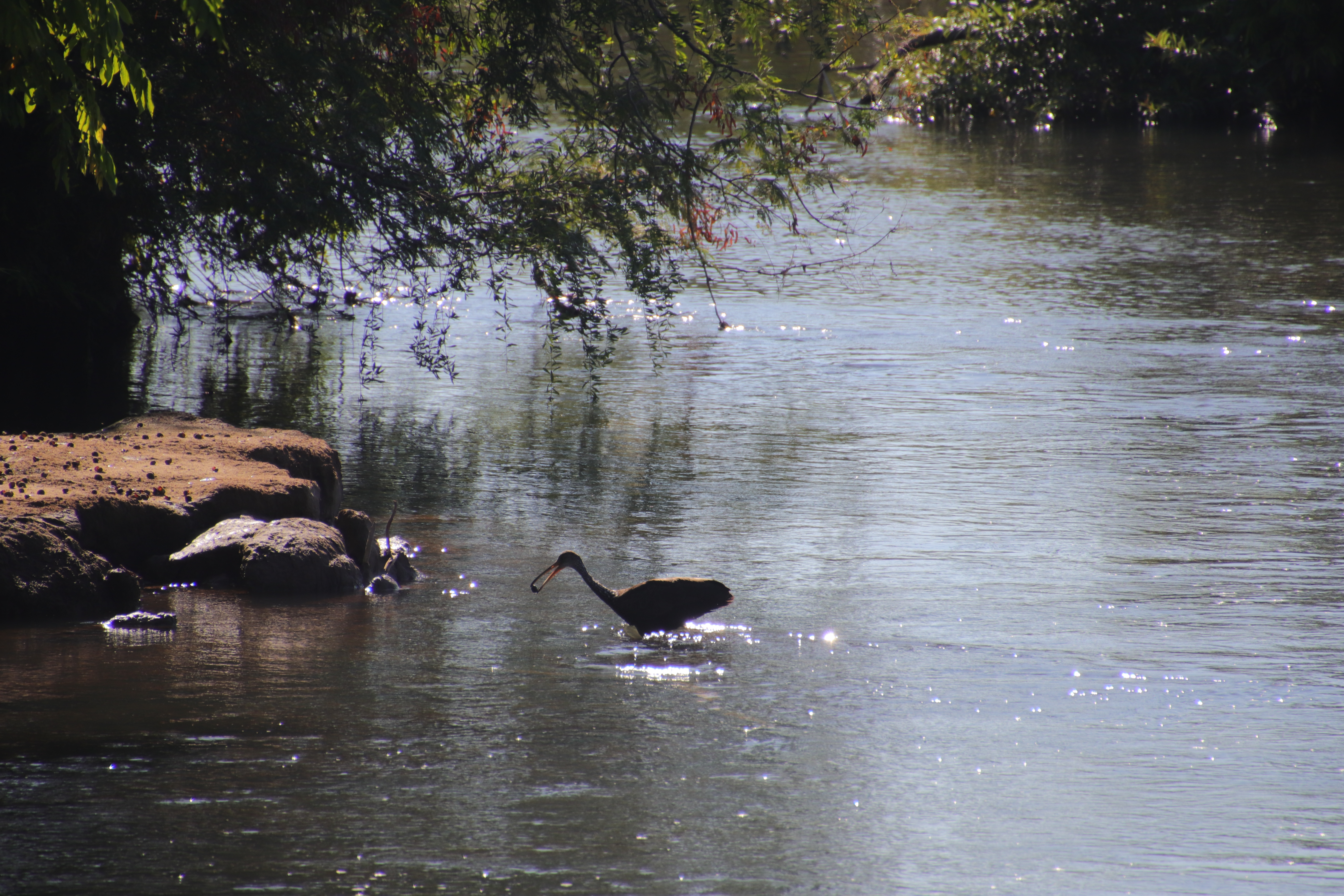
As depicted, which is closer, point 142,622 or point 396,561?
point 142,622

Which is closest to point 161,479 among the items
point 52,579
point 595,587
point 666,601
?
point 52,579

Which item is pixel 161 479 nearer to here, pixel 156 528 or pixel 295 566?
pixel 156 528

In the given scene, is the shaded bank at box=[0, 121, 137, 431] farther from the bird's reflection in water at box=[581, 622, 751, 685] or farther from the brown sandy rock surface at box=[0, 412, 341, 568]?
the bird's reflection in water at box=[581, 622, 751, 685]

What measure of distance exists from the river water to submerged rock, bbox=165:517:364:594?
20 centimetres

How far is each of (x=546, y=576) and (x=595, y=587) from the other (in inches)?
37.8

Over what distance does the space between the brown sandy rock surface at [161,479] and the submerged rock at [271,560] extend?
0.94 ft

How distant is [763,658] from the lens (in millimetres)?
7562

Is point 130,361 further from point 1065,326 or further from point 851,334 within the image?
point 1065,326

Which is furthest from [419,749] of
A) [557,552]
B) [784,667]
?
[557,552]

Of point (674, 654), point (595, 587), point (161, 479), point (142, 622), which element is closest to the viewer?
point (674, 654)

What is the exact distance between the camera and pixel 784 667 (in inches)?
292

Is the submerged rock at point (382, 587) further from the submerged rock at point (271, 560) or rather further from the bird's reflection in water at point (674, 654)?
the bird's reflection in water at point (674, 654)

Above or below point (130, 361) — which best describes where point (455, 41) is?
above

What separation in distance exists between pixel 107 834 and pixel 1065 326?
46.7 feet
